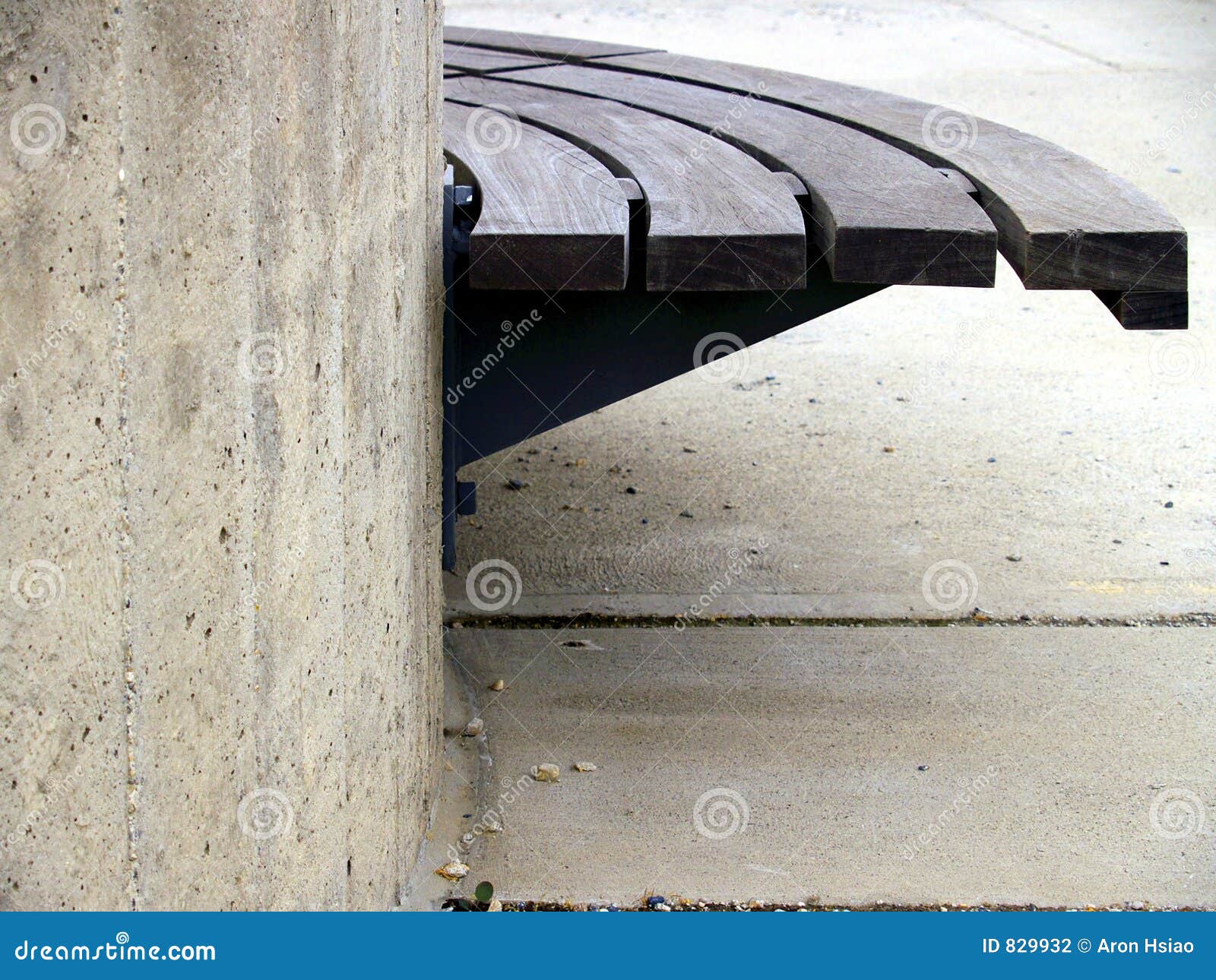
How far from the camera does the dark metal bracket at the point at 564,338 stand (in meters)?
2.56

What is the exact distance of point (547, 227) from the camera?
2.26 metres

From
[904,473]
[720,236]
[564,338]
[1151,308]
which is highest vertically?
[720,236]

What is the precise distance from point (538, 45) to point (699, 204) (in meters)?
2.45

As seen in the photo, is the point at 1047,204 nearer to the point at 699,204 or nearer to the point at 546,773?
the point at 699,204

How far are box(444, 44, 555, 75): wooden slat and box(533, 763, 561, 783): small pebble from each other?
7.51 feet

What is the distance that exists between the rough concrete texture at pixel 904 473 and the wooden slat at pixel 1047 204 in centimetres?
89

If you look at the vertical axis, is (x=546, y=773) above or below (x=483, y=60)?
below

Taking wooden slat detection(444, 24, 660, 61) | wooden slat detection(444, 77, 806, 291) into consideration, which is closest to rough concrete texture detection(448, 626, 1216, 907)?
wooden slat detection(444, 77, 806, 291)

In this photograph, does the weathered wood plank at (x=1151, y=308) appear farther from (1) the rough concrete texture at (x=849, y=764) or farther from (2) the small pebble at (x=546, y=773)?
(2) the small pebble at (x=546, y=773)

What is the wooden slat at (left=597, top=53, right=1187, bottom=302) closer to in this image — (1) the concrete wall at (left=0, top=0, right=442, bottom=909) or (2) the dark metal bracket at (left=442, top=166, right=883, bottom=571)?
(2) the dark metal bracket at (left=442, top=166, right=883, bottom=571)

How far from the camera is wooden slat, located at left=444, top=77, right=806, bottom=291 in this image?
90.8 inches

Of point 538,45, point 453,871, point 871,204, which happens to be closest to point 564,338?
point 871,204

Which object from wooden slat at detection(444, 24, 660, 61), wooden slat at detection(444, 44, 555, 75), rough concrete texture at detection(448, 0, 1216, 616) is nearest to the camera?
rough concrete texture at detection(448, 0, 1216, 616)

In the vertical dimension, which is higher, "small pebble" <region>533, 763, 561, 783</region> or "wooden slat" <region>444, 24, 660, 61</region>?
"wooden slat" <region>444, 24, 660, 61</region>
